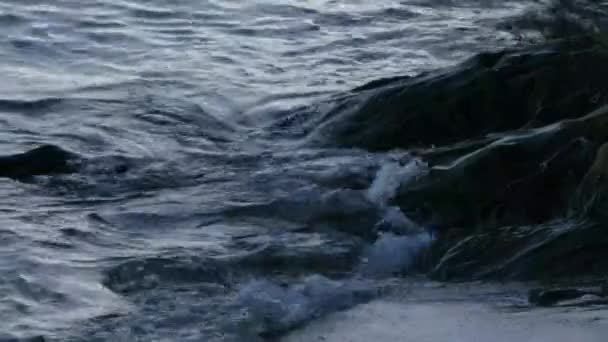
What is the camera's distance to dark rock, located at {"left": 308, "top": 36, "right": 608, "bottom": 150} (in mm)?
7547

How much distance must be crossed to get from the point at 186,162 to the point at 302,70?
229 cm

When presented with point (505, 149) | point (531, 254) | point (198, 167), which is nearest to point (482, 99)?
point (505, 149)

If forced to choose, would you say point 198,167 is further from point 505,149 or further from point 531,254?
point 531,254

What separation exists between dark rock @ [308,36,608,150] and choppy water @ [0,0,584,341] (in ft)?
1.04

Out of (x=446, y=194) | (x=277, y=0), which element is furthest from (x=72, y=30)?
(x=446, y=194)

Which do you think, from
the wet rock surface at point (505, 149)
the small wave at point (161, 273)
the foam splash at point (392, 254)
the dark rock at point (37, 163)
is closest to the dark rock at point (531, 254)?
the wet rock surface at point (505, 149)

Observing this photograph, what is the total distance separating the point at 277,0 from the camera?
1211 cm

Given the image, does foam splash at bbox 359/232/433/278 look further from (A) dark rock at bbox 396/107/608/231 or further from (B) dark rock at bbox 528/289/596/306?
(B) dark rock at bbox 528/289/596/306

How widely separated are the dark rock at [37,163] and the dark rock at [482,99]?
58.5 inches

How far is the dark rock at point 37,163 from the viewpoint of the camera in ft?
24.2

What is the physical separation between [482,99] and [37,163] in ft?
8.34

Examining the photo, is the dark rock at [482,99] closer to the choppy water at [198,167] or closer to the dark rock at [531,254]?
the choppy water at [198,167]

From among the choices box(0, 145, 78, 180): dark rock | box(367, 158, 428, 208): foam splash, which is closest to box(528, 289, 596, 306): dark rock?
box(367, 158, 428, 208): foam splash

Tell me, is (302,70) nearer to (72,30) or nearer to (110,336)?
(72,30)
